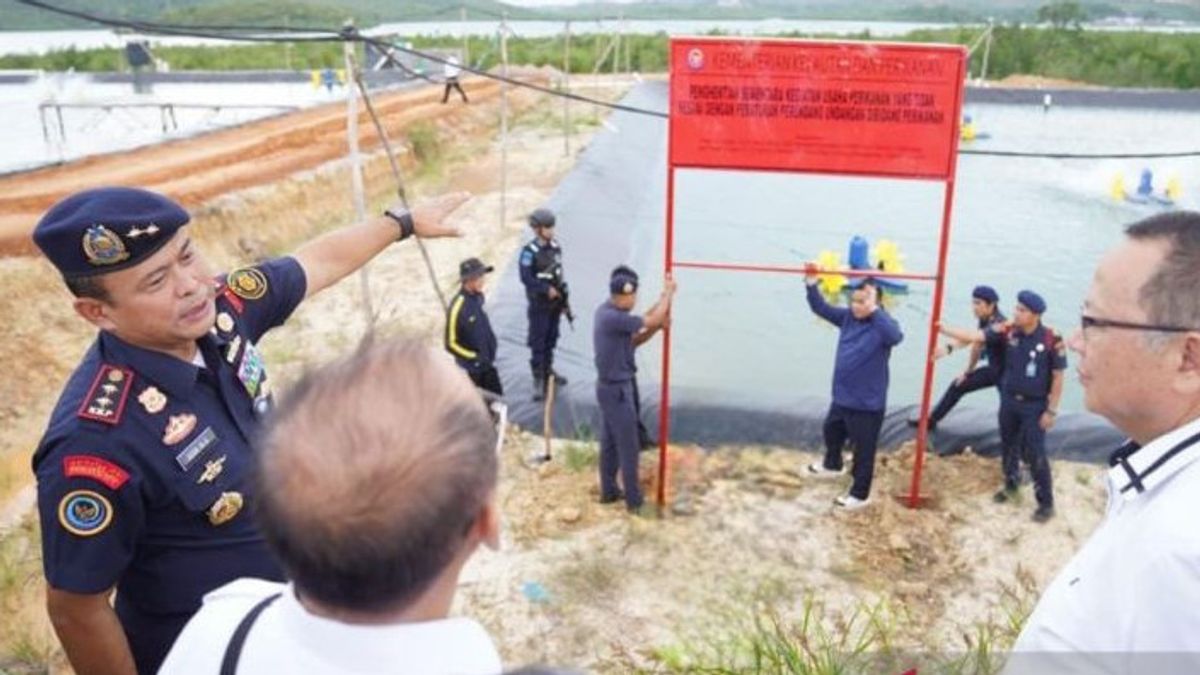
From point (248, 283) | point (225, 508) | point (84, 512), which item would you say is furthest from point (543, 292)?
point (84, 512)

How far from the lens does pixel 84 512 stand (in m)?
1.51

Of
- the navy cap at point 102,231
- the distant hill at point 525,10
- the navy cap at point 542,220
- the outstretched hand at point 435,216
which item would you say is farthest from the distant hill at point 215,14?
the navy cap at point 102,231

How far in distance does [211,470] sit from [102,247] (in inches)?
17.1

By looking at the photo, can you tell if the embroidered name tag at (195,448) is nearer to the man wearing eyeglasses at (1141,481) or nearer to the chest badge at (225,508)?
the chest badge at (225,508)

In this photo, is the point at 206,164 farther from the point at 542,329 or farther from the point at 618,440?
the point at 618,440

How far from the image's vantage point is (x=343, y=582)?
0.86m

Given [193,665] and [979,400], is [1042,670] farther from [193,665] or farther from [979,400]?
[979,400]

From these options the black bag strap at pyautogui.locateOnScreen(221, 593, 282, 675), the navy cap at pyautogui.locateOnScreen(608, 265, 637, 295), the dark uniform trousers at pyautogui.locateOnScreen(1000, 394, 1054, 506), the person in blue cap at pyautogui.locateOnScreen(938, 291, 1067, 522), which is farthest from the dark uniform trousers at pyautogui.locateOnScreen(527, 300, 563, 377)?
the black bag strap at pyautogui.locateOnScreen(221, 593, 282, 675)

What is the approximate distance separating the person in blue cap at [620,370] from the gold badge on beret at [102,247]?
10.4 feet

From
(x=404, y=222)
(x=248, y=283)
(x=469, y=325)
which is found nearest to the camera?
(x=248, y=283)

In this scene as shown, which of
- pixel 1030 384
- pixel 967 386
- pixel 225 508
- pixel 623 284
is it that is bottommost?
pixel 967 386

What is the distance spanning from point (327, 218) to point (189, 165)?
2.13 metres

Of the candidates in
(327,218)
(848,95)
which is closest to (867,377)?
(848,95)

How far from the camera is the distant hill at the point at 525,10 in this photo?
1506 inches
